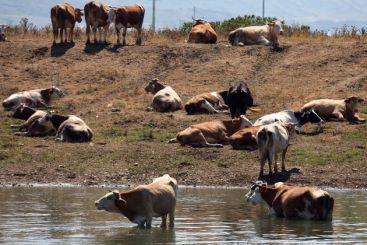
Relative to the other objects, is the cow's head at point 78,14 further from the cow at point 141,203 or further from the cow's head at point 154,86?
the cow at point 141,203

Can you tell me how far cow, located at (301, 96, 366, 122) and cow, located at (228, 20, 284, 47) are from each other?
1081 centimetres

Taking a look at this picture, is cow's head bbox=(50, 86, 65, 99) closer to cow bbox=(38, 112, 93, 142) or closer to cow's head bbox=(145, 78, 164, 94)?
cow's head bbox=(145, 78, 164, 94)

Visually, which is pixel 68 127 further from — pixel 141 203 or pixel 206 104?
pixel 141 203

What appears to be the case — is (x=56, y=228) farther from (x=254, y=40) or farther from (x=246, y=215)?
(x=254, y=40)

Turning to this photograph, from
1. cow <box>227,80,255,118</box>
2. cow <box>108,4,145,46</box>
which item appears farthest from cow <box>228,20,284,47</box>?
cow <box>227,80,255,118</box>

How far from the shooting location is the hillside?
28203 millimetres

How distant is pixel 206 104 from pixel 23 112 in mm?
5187

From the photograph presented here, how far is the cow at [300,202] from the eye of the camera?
21328 millimetres

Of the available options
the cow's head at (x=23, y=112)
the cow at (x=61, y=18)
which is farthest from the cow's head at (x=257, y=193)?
the cow at (x=61, y=18)

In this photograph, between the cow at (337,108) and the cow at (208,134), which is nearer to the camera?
the cow at (208,134)

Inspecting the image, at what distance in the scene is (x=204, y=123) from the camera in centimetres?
3109

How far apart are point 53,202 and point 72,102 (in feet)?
44.9

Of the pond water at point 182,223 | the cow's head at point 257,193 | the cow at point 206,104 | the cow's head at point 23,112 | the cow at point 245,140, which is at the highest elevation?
the cow at point 206,104

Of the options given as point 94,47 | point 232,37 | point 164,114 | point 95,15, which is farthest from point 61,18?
point 164,114
